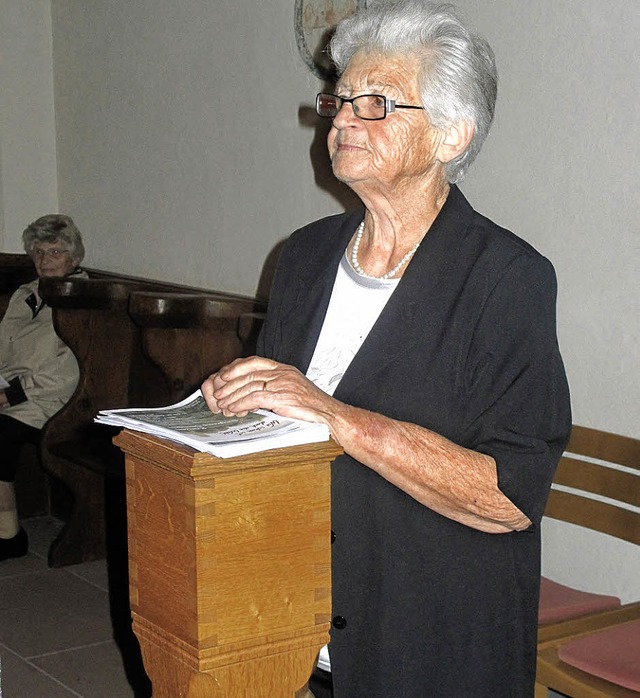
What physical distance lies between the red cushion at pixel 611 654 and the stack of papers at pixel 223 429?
1.19 m

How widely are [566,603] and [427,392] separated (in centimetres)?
125

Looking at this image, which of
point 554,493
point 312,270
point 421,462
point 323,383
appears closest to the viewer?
point 421,462

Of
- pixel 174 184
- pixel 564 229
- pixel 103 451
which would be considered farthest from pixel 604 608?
pixel 174 184

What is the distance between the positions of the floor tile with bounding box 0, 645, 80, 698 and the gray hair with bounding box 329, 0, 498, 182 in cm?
238

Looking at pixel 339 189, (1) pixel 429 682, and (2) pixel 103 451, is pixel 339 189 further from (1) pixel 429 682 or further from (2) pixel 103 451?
(1) pixel 429 682

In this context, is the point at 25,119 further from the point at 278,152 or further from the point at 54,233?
the point at 278,152

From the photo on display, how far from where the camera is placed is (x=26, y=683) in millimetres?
3510

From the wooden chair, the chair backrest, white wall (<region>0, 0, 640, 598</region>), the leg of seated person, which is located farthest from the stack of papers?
the leg of seated person

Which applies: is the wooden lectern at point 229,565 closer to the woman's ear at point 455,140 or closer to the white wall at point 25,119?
the woman's ear at point 455,140

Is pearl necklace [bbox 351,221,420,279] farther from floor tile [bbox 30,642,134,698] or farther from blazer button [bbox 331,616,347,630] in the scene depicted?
floor tile [bbox 30,642,134,698]

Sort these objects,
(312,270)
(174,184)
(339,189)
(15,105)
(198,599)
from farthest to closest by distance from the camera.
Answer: (15,105) < (174,184) < (339,189) < (312,270) < (198,599)

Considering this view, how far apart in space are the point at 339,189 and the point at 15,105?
2.48 metres

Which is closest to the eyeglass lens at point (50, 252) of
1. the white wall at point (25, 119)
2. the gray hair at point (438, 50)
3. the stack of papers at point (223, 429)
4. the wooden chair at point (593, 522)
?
the white wall at point (25, 119)

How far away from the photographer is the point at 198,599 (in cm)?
126
